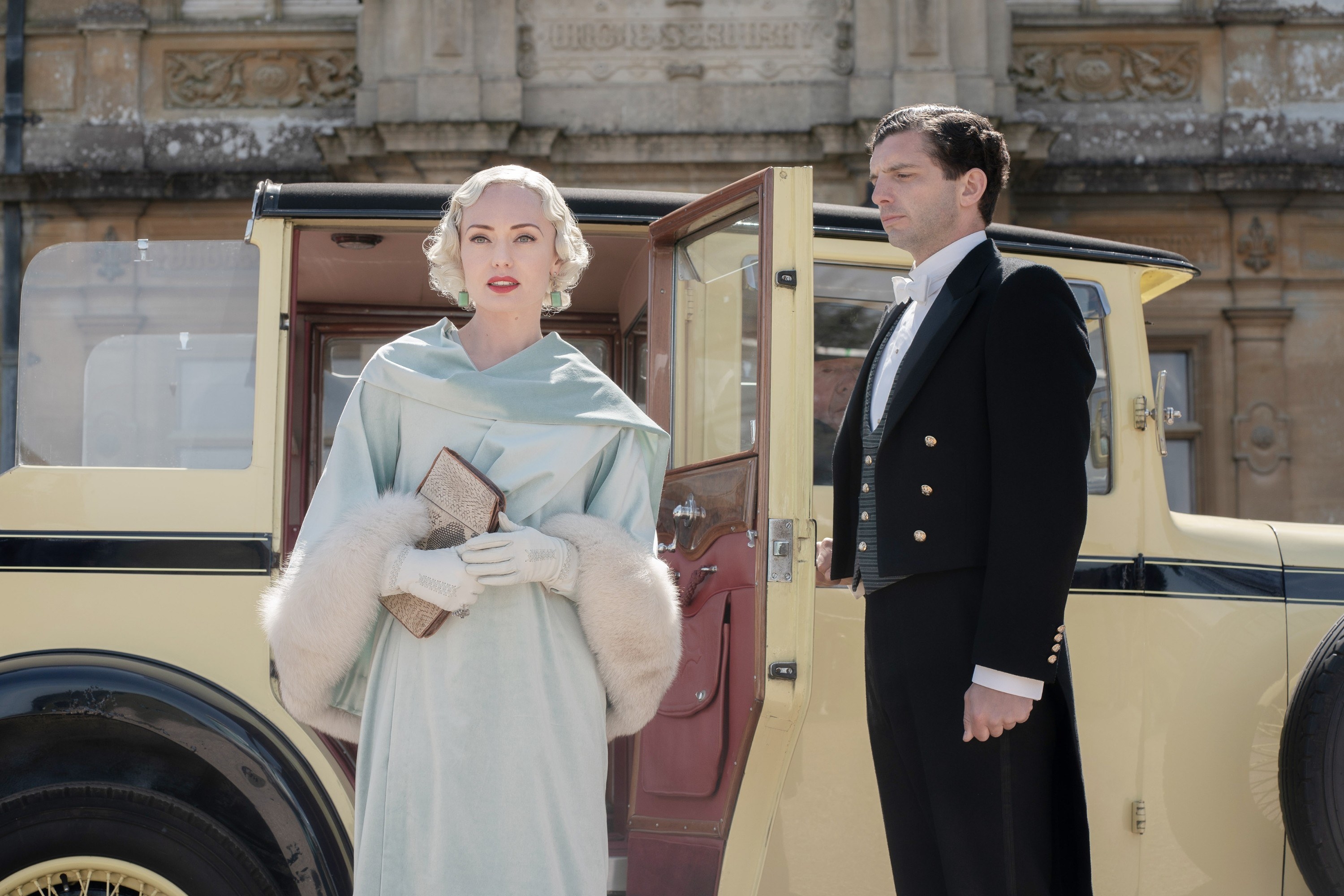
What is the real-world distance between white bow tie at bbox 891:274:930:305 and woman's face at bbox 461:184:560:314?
0.74 m

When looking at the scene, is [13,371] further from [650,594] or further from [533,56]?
[650,594]

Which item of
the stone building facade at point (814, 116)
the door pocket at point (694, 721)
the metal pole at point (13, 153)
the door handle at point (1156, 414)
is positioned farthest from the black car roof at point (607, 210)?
the metal pole at point (13, 153)

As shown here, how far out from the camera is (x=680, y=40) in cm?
1062

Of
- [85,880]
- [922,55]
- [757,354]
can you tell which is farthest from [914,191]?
[922,55]

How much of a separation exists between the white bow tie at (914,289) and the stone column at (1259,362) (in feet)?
30.5

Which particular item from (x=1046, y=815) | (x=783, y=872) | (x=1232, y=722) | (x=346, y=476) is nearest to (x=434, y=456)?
(x=346, y=476)

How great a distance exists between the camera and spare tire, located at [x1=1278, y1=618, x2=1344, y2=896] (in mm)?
3111

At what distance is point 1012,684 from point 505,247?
3.89 feet

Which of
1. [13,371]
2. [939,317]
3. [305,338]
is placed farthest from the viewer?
[13,371]

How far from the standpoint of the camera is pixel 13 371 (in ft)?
34.3

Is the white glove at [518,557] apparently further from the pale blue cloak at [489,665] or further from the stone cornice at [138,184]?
the stone cornice at [138,184]

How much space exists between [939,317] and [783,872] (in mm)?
1498

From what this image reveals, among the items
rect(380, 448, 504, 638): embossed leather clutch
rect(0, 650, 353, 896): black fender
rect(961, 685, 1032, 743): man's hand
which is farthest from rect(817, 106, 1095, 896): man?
rect(0, 650, 353, 896): black fender

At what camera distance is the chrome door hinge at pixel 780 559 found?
2.77m
